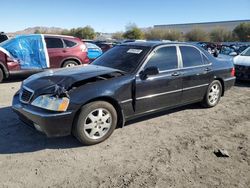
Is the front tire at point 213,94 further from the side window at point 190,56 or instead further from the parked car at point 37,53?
the parked car at point 37,53

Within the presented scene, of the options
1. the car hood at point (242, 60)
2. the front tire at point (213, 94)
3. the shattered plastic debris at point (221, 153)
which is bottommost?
the shattered plastic debris at point (221, 153)

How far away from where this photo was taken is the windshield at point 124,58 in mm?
4855

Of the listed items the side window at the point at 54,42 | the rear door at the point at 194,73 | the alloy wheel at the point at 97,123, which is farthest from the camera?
the side window at the point at 54,42

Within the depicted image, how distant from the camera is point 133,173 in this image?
3.44 meters

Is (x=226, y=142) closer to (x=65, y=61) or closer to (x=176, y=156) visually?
(x=176, y=156)

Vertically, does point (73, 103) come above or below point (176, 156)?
above

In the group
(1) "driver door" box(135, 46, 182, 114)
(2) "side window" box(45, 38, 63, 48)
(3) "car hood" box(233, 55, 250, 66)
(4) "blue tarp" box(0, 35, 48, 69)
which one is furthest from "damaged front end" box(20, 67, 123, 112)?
(3) "car hood" box(233, 55, 250, 66)

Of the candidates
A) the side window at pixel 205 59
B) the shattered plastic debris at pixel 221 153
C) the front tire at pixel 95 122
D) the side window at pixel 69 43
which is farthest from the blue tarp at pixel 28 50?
the shattered plastic debris at pixel 221 153

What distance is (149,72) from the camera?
15.3ft

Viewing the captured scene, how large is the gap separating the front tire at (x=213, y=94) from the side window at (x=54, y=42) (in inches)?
237

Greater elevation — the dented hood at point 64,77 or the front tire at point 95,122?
the dented hood at point 64,77

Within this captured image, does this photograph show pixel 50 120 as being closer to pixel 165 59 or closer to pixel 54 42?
pixel 165 59

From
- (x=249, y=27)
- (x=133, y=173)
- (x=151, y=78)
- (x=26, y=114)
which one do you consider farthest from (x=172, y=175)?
(x=249, y=27)

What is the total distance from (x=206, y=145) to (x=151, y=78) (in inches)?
59.3
